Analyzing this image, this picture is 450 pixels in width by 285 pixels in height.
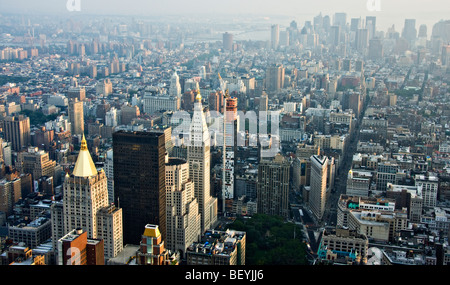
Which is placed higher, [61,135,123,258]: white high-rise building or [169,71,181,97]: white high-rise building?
[169,71,181,97]: white high-rise building

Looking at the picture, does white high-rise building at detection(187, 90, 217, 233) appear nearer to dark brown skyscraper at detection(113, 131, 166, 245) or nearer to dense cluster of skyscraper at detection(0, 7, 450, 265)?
dense cluster of skyscraper at detection(0, 7, 450, 265)

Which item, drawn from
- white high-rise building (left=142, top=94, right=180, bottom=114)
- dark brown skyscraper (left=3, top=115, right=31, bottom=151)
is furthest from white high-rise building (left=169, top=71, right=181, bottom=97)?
dark brown skyscraper (left=3, top=115, right=31, bottom=151)

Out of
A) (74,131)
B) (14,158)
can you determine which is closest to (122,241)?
(14,158)

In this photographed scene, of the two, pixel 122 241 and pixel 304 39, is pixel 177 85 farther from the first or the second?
pixel 122 241

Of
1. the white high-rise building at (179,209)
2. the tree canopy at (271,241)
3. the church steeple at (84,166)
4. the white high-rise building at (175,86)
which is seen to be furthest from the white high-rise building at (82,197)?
the white high-rise building at (175,86)

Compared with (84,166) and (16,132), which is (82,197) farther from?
(16,132)

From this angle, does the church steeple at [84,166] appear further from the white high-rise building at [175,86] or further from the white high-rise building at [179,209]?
the white high-rise building at [175,86]

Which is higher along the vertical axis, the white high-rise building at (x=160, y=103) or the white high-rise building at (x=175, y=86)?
the white high-rise building at (x=175, y=86)
